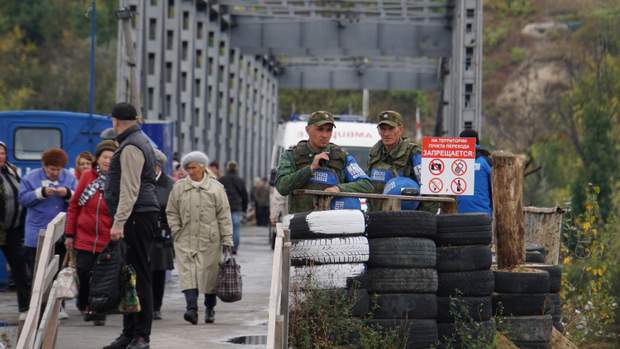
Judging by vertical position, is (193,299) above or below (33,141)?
below

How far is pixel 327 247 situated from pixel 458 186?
1.35m

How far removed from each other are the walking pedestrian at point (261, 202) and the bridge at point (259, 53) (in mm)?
1383

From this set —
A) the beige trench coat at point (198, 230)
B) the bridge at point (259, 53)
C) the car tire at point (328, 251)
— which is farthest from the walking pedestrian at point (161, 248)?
the bridge at point (259, 53)

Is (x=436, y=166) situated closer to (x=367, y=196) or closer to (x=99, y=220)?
(x=367, y=196)

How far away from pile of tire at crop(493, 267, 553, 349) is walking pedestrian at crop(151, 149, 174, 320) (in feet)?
13.1

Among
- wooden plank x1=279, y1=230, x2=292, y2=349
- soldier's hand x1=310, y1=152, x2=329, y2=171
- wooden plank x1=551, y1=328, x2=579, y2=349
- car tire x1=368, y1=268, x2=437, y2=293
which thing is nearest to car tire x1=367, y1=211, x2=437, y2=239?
car tire x1=368, y1=268, x2=437, y2=293

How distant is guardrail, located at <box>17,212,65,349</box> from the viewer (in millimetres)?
9152

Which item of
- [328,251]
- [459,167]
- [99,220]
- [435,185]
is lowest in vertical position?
[328,251]

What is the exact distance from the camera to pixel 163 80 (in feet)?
104

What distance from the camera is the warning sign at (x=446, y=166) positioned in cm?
1076

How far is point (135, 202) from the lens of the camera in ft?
34.6

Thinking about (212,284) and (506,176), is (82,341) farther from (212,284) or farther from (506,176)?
(506,176)

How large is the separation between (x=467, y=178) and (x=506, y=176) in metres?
0.92

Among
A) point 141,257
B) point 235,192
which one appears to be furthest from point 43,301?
point 235,192
